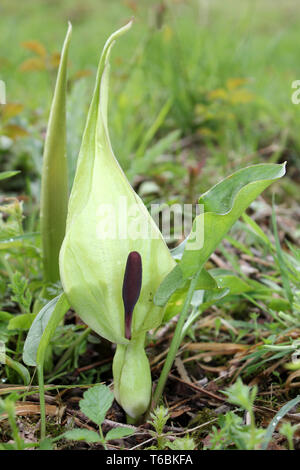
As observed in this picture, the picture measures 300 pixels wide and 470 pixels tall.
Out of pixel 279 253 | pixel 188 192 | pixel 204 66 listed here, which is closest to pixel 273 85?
pixel 204 66

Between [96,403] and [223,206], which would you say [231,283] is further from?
[96,403]

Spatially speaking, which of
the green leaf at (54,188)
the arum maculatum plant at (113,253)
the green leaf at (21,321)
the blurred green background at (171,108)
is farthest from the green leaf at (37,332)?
the blurred green background at (171,108)

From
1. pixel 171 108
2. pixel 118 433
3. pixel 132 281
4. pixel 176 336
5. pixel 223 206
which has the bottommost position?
pixel 118 433

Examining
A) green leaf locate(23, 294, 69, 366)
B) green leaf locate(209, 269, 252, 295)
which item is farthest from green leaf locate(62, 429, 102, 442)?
green leaf locate(209, 269, 252, 295)

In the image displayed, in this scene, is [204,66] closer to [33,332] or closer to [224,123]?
[224,123]

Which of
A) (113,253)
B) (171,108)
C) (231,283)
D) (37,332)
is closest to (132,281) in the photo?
(113,253)
